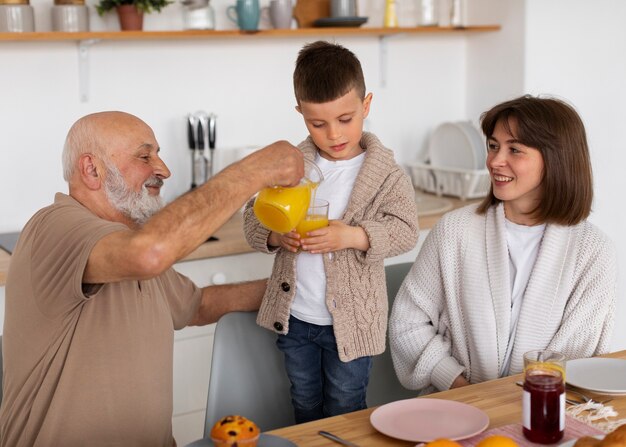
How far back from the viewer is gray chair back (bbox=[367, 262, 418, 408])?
207 centimetres

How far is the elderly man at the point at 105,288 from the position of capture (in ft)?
4.88

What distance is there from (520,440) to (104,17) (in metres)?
2.15

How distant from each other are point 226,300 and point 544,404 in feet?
2.60

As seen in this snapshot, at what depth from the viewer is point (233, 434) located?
1.21 meters

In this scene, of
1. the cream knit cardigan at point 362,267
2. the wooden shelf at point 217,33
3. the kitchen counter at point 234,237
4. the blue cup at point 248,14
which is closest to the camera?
the cream knit cardigan at point 362,267

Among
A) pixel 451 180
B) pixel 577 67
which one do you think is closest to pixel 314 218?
pixel 451 180

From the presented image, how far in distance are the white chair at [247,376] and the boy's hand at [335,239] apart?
243 millimetres

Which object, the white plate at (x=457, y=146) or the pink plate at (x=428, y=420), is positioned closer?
the pink plate at (x=428, y=420)

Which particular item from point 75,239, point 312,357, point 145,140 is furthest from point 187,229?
point 312,357

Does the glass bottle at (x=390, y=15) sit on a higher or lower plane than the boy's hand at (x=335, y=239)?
higher

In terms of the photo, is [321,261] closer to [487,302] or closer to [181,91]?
[487,302]

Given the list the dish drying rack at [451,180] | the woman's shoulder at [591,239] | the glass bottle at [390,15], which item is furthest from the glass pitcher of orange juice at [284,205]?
the glass bottle at [390,15]

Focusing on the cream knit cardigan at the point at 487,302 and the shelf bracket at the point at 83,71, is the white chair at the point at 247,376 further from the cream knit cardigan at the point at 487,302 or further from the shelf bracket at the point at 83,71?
the shelf bracket at the point at 83,71

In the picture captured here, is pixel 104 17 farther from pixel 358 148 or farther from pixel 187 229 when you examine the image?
pixel 187 229
